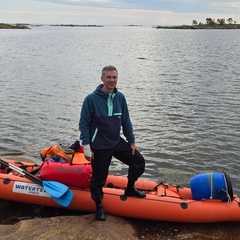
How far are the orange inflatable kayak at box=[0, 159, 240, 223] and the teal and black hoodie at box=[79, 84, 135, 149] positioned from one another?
98 cm

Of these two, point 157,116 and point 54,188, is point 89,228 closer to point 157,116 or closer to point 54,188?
point 54,188

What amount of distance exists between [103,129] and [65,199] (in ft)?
4.62

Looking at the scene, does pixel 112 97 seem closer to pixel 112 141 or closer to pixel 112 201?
pixel 112 141

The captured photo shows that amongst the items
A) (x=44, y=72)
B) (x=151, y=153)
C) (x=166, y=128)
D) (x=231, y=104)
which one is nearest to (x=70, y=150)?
(x=151, y=153)

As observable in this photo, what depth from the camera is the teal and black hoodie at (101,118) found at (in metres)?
4.80

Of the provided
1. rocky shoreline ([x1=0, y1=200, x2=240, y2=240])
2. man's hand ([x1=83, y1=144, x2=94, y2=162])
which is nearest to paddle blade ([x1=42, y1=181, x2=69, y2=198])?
rocky shoreline ([x1=0, y1=200, x2=240, y2=240])

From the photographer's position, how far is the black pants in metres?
4.99

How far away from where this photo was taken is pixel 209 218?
5.39m

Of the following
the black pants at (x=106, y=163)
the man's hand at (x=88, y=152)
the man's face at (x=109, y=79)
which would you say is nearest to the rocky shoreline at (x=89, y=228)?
the black pants at (x=106, y=163)

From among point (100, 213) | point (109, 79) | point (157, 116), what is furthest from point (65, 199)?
point (157, 116)

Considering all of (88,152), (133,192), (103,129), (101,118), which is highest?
(101,118)

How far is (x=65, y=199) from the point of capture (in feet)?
17.9

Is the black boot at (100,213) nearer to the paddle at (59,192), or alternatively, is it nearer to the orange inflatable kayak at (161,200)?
the orange inflatable kayak at (161,200)

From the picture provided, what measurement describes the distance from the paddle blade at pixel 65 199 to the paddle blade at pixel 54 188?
8 cm
